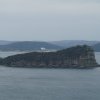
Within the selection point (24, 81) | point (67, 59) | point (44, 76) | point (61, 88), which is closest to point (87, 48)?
point (67, 59)

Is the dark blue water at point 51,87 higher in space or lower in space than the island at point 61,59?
lower

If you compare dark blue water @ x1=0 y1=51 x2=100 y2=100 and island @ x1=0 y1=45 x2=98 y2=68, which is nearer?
dark blue water @ x1=0 y1=51 x2=100 y2=100

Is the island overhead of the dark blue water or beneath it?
overhead

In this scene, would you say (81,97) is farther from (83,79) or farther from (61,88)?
(83,79)

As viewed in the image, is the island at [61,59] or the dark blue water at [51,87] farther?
the island at [61,59]
